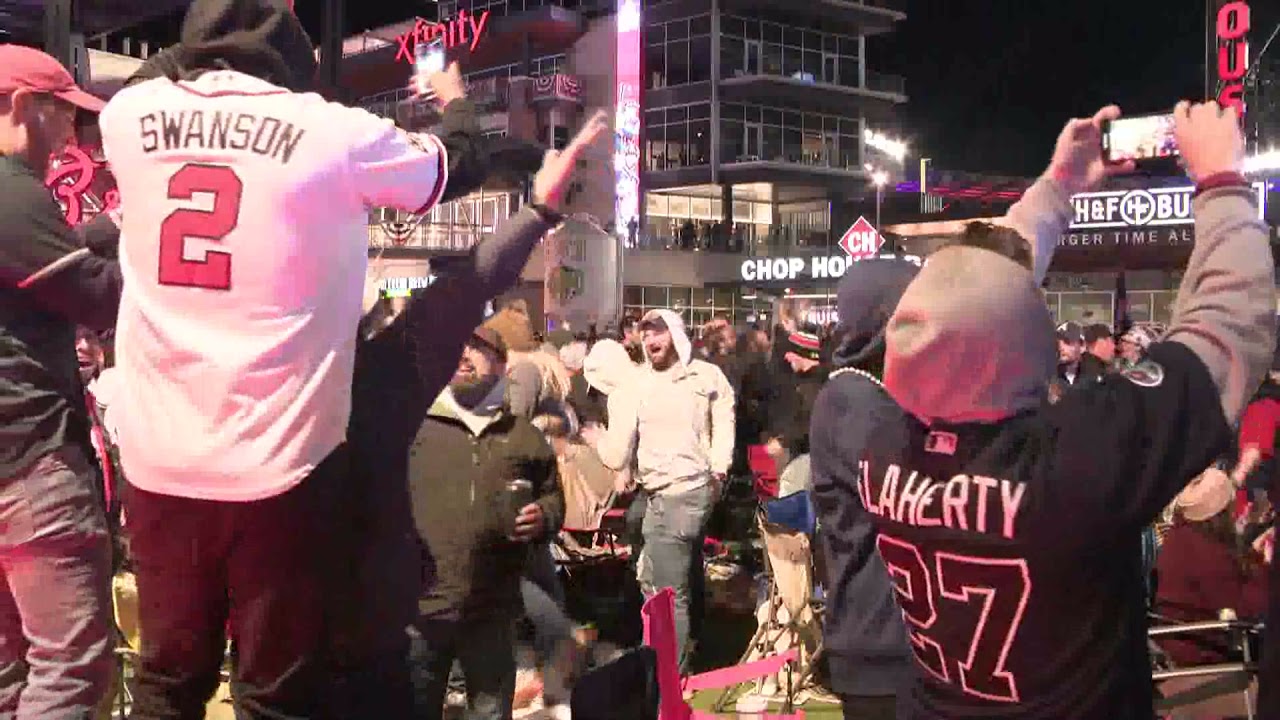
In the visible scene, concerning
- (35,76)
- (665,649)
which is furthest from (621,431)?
(35,76)

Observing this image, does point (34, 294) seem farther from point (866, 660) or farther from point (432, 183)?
point (866, 660)

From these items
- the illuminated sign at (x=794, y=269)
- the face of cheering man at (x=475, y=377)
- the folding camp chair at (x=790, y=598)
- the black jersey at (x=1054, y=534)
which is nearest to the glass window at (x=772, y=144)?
the illuminated sign at (x=794, y=269)

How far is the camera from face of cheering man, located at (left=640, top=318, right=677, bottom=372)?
26.0 ft

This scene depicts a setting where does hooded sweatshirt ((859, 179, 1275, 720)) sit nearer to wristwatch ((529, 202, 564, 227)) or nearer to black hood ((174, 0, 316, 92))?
wristwatch ((529, 202, 564, 227))

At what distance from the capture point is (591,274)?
44.3 meters

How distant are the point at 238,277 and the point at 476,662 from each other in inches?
123

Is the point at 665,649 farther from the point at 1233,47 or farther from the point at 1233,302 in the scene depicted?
the point at 1233,47

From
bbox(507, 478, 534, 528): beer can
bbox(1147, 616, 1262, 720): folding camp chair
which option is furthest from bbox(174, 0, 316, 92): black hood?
bbox(1147, 616, 1262, 720): folding camp chair

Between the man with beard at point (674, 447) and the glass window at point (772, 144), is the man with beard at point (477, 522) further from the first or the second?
the glass window at point (772, 144)

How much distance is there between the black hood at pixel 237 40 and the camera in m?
2.44

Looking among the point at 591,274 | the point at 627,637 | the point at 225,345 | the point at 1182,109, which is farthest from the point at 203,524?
the point at 591,274

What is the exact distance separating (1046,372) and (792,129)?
52.1m

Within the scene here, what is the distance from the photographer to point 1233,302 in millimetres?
2152

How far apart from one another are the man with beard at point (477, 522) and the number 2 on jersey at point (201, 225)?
2571mm
